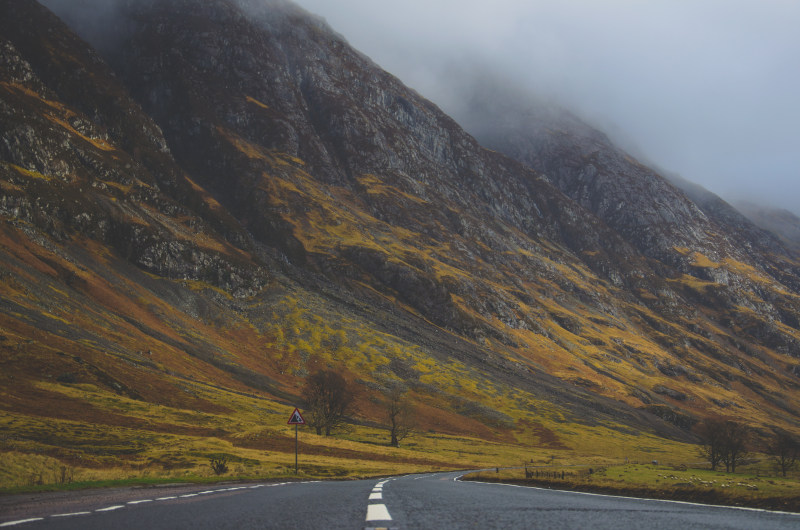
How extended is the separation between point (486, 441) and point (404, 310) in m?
92.7

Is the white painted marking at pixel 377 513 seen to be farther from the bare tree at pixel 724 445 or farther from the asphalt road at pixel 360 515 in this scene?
the bare tree at pixel 724 445

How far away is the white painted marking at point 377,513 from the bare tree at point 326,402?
67263 mm

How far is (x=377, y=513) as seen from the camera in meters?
9.04

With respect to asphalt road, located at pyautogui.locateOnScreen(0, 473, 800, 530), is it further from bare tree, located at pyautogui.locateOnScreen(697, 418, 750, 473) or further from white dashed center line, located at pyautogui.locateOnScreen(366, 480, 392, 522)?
bare tree, located at pyautogui.locateOnScreen(697, 418, 750, 473)

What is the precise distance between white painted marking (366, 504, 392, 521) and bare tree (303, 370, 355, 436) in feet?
221

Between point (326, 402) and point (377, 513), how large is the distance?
72.6 metres

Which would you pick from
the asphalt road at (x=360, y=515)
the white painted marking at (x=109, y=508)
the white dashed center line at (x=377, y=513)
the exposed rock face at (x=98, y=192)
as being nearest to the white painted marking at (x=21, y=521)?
the asphalt road at (x=360, y=515)

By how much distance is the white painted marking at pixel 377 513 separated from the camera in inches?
327

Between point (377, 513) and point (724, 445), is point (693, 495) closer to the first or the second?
point (377, 513)

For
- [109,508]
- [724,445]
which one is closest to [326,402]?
[724,445]

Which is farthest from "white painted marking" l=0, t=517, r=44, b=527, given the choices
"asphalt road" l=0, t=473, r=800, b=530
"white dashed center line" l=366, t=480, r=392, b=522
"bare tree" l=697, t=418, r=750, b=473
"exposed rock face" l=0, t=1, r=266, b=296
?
"exposed rock face" l=0, t=1, r=266, b=296

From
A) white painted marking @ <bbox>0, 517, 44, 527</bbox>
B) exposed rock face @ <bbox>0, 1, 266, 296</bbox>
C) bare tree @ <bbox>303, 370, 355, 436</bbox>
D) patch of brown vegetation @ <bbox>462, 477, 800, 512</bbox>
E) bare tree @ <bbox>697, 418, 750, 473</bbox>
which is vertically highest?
exposed rock face @ <bbox>0, 1, 266, 296</bbox>

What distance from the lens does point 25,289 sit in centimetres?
8700

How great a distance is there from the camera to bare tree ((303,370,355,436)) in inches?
2943
